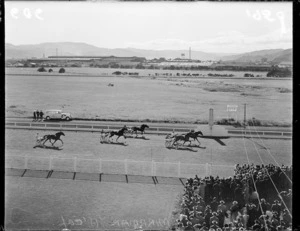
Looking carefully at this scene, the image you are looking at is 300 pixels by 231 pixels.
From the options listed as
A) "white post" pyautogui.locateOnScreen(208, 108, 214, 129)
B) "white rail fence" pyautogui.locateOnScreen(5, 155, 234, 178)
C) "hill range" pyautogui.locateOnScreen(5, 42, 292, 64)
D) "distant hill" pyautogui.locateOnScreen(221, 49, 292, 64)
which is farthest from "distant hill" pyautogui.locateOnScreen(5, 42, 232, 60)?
"white rail fence" pyautogui.locateOnScreen(5, 155, 234, 178)

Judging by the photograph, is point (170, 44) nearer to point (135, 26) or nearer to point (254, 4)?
point (135, 26)

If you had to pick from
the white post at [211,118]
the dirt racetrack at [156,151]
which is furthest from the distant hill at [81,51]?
the dirt racetrack at [156,151]

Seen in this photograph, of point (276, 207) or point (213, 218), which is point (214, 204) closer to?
point (213, 218)

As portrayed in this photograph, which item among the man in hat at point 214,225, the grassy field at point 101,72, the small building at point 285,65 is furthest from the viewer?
the grassy field at point 101,72

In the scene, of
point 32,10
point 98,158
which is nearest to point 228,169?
point 98,158

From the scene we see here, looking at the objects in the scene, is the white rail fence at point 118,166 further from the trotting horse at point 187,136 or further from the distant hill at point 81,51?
the distant hill at point 81,51

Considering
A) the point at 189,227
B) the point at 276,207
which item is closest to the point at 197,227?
the point at 189,227
